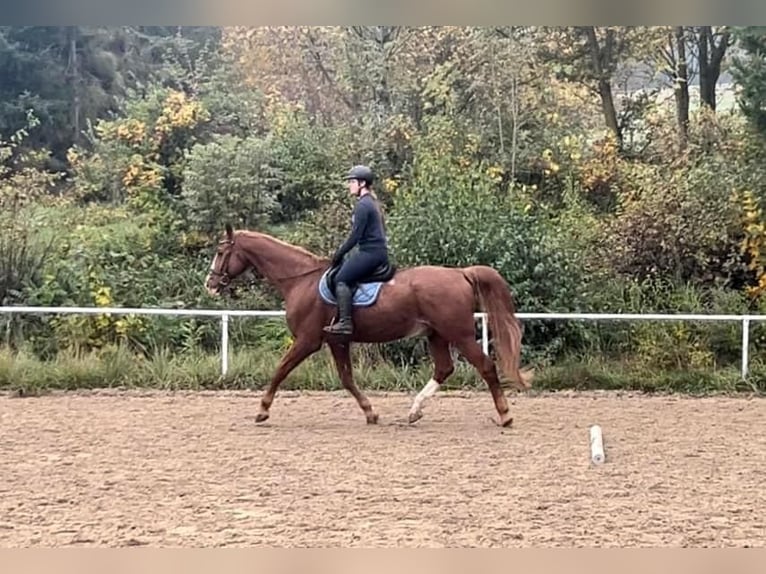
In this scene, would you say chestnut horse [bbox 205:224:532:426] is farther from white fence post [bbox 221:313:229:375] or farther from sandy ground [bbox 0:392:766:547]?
white fence post [bbox 221:313:229:375]

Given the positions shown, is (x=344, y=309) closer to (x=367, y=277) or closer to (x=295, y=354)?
(x=367, y=277)

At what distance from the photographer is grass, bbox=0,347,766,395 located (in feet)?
30.7

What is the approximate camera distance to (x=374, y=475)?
5.27 m

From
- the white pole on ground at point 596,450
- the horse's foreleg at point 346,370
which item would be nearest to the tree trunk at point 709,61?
the horse's foreleg at point 346,370

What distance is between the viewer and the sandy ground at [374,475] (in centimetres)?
398

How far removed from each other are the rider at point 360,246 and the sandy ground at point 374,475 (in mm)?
836

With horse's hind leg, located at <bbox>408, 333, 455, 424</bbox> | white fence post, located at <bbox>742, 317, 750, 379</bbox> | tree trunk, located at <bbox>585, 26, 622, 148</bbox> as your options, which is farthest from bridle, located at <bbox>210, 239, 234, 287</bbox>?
tree trunk, located at <bbox>585, 26, 622, 148</bbox>

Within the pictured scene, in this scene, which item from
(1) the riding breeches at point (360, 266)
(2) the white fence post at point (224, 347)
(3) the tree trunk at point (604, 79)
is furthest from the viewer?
(3) the tree trunk at point (604, 79)

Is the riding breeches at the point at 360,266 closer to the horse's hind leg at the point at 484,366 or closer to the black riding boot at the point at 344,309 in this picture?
the black riding boot at the point at 344,309

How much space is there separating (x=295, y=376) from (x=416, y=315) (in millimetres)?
2762

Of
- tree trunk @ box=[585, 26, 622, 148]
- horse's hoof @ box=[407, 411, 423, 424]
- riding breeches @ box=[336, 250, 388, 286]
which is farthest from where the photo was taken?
tree trunk @ box=[585, 26, 622, 148]

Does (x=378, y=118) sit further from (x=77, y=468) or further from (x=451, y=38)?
(x=77, y=468)

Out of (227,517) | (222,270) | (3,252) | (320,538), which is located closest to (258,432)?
(222,270)

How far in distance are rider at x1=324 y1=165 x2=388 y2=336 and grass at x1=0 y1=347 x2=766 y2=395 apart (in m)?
2.63
